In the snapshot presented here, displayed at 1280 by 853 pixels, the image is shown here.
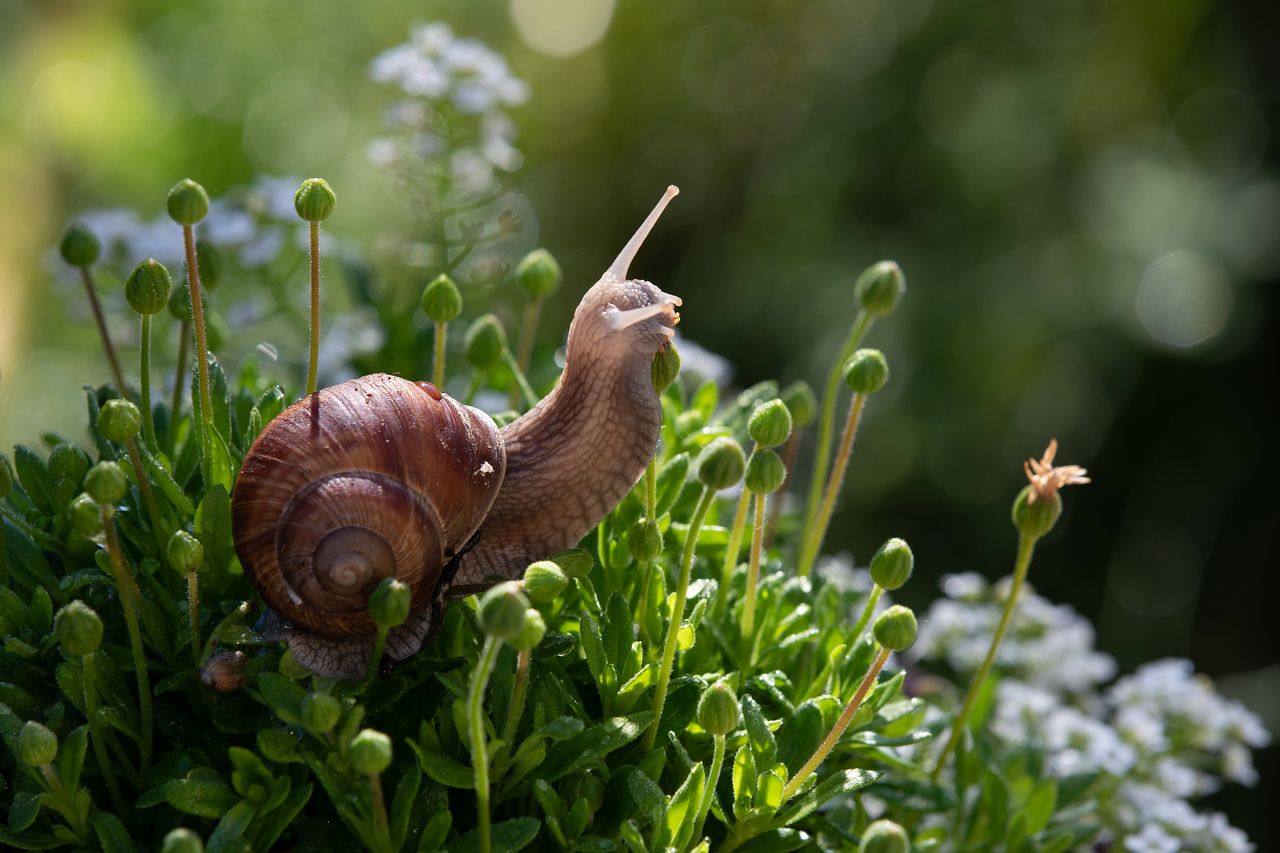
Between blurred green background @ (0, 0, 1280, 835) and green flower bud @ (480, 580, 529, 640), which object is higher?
blurred green background @ (0, 0, 1280, 835)

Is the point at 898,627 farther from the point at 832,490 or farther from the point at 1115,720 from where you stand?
the point at 1115,720

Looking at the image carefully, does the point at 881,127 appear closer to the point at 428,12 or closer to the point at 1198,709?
the point at 428,12

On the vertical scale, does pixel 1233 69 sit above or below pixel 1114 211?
above

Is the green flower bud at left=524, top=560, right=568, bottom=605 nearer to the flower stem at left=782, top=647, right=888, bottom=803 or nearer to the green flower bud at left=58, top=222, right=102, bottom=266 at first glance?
the flower stem at left=782, top=647, right=888, bottom=803

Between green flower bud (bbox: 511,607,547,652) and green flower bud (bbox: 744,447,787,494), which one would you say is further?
green flower bud (bbox: 744,447,787,494)

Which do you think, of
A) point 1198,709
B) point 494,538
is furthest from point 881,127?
point 494,538

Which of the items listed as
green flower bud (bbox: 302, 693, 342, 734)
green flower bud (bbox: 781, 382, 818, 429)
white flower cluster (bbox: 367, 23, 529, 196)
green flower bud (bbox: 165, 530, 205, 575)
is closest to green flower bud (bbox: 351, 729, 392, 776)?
green flower bud (bbox: 302, 693, 342, 734)
